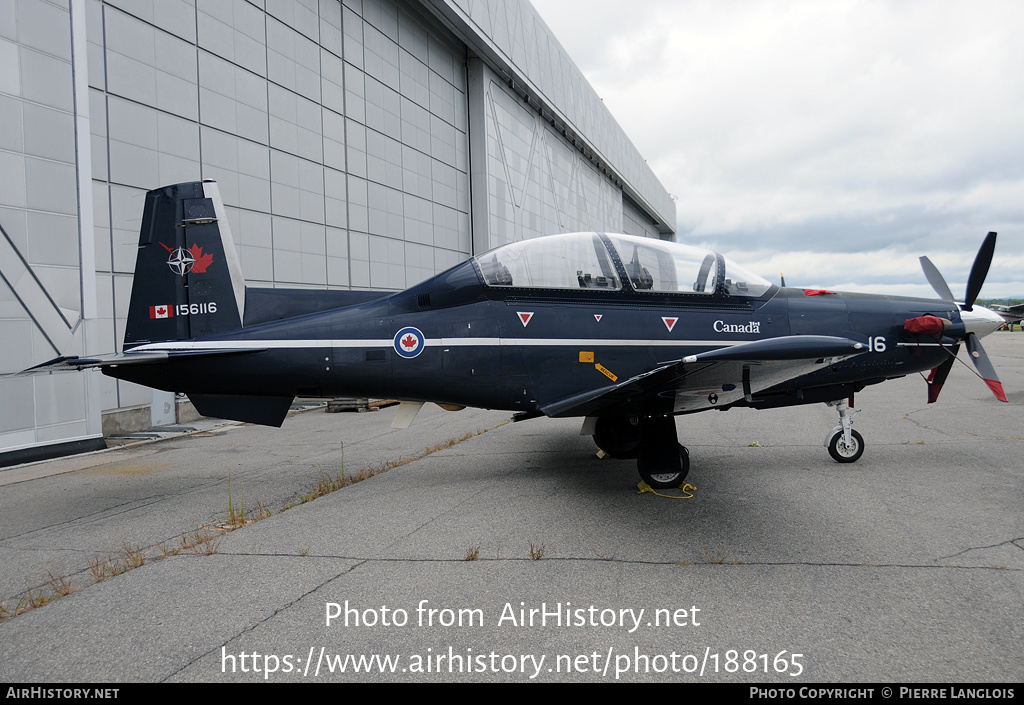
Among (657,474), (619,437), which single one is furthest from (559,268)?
(657,474)

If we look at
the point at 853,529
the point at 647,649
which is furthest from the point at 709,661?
the point at 853,529

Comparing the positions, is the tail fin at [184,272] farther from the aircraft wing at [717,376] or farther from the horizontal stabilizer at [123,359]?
the aircraft wing at [717,376]

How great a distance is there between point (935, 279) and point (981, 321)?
1020mm

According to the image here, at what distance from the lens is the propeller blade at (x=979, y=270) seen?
6.19m

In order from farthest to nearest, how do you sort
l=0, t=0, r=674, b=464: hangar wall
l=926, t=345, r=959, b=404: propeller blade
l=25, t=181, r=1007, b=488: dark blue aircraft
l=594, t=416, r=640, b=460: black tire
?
l=0, t=0, r=674, b=464: hangar wall < l=926, t=345, r=959, b=404: propeller blade < l=594, t=416, r=640, b=460: black tire < l=25, t=181, r=1007, b=488: dark blue aircraft

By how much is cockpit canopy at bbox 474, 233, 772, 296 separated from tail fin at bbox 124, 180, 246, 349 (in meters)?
2.71

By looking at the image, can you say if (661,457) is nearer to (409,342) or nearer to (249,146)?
(409,342)

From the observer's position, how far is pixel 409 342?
17.8 ft

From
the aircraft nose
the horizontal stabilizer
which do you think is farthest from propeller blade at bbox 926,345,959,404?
the horizontal stabilizer

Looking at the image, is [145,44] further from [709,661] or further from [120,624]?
[709,661]

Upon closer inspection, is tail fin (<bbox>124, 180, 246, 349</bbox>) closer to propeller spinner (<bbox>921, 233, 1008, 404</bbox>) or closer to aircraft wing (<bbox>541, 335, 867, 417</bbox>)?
aircraft wing (<bbox>541, 335, 867, 417</bbox>)

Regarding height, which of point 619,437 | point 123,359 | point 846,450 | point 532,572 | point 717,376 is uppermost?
point 123,359

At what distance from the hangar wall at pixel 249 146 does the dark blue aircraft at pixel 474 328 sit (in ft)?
14.4

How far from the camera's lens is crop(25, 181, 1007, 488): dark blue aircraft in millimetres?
5371
